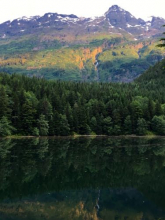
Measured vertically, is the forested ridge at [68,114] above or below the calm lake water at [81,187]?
below

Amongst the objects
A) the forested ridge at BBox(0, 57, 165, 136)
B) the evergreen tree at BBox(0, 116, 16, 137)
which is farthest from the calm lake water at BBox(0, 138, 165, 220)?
the forested ridge at BBox(0, 57, 165, 136)

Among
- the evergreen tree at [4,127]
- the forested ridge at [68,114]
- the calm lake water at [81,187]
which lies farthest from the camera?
the forested ridge at [68,114]

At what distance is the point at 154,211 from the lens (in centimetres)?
3161

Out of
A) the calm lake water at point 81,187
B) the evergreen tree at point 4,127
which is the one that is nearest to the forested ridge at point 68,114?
the evergreen tree at point 4,127

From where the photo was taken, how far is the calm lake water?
30.4m

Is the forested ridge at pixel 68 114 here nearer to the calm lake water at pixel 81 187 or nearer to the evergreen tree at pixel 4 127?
the evergreen tree at pixel 4 127

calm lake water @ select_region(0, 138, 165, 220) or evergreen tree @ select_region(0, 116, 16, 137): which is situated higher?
calm lake water @ select_region(0, 138, 165, 220)

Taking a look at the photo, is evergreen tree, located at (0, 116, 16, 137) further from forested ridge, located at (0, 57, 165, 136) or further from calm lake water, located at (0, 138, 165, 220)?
calm lake water, located at (0, 138, 165, 220)

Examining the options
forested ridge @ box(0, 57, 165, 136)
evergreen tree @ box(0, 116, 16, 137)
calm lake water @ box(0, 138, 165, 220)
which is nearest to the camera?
calm lake water @ box(0, 138, 165, 220)

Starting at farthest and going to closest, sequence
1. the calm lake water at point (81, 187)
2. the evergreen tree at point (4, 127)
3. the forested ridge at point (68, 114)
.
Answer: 1. the forested ridge at point (68, 114)
2. the evergreen tree at point (4, 127)
3. the calm lake water at point (81, 187)

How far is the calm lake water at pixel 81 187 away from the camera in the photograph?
99.9 feet

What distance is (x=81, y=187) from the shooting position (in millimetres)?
41281

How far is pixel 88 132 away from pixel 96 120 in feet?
26.0

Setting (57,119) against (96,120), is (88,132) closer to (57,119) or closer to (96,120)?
(96,120)
